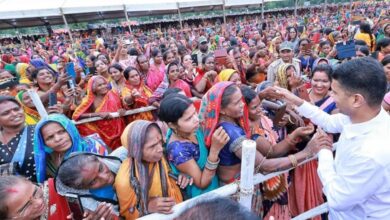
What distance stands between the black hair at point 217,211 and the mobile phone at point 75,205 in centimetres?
108

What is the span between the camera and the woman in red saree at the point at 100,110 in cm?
347

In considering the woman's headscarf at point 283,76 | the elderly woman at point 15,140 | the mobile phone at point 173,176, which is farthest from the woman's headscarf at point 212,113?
the woman's headscarf at point 283,76

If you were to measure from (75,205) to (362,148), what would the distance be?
1.67 metres

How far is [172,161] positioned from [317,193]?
129 cm


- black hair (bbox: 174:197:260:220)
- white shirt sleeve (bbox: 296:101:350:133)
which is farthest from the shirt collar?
black hair (bbox: 174:197:260:220)

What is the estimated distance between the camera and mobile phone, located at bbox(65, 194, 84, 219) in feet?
5.07

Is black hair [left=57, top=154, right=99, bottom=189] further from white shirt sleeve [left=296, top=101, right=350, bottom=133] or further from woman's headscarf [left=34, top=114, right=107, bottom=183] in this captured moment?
white shirt sleeve [left=296, top=101, right=350, bottom=133]

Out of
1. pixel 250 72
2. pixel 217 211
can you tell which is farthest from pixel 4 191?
pixel 250 72

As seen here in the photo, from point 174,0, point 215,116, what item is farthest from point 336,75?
point 174,0

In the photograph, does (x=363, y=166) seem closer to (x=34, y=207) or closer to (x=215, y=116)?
(x=215, y=116)

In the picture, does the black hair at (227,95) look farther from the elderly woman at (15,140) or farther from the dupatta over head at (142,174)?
the elderly woman at (15,140)

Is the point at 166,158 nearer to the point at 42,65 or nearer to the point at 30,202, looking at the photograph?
the point at 30,202

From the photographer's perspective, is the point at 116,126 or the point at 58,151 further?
the point at 116,126

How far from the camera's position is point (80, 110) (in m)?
3.46
